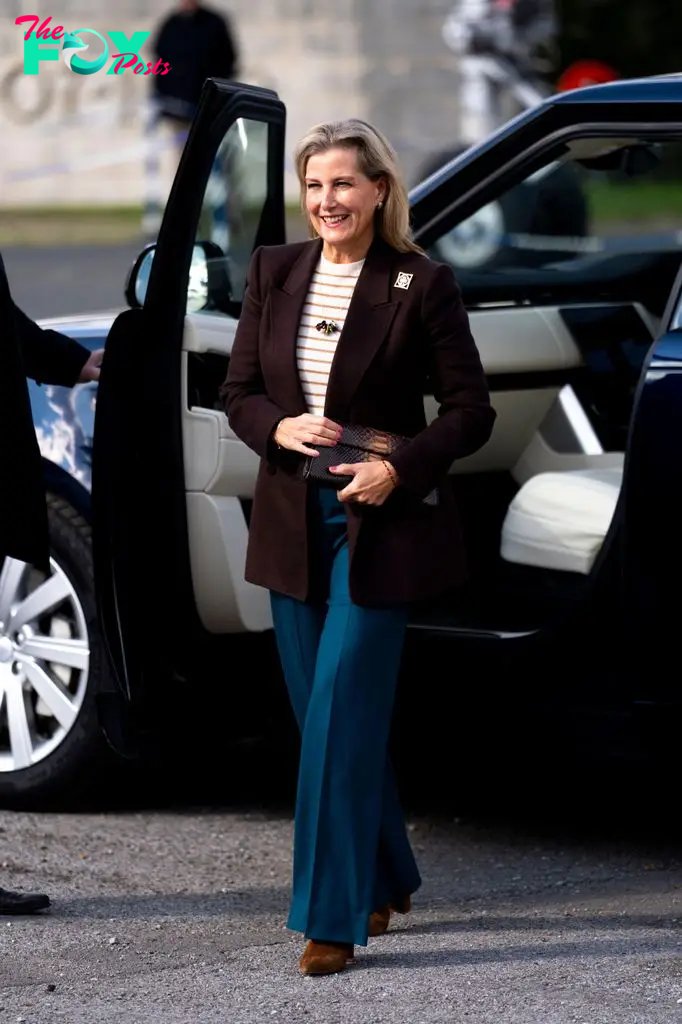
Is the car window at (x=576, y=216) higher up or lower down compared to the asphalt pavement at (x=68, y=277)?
higher up

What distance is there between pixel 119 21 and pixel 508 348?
71.8 feet

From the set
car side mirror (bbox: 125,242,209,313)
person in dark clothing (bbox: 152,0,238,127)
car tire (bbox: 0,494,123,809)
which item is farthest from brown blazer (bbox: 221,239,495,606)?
person in dark clothing (bbox: 152,0,238,127)

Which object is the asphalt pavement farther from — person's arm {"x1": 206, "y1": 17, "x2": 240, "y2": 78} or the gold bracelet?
the gold bracelet

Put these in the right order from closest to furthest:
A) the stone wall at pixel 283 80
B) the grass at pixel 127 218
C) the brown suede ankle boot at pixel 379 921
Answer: the brown suede ankle boot at pixel 379 921 → the grass at pixel 127 218 → the stone wall at pixel 283 80

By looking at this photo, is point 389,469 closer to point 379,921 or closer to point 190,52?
point 379,921

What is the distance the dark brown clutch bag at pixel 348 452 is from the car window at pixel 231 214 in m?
0.88

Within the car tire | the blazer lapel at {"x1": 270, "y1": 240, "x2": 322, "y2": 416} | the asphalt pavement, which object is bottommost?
the car tire

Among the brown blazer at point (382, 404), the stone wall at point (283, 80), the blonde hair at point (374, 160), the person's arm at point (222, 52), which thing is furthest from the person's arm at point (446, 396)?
the stone wall at point (283, 80)

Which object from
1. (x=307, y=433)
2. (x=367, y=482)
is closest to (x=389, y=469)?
(x=367, y=482)

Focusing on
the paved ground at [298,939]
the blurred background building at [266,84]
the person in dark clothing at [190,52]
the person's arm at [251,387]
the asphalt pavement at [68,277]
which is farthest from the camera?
the blurred background building at [266,84]

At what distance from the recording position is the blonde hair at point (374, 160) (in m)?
4.10

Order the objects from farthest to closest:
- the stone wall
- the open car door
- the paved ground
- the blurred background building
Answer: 1. the stone wall
2. the blurred background building
3. the open car door
4. the paved ground

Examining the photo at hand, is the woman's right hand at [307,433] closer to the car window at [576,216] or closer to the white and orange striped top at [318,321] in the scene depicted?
the white and orange striped top at [318,321]

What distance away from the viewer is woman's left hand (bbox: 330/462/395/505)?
4.04 meters
